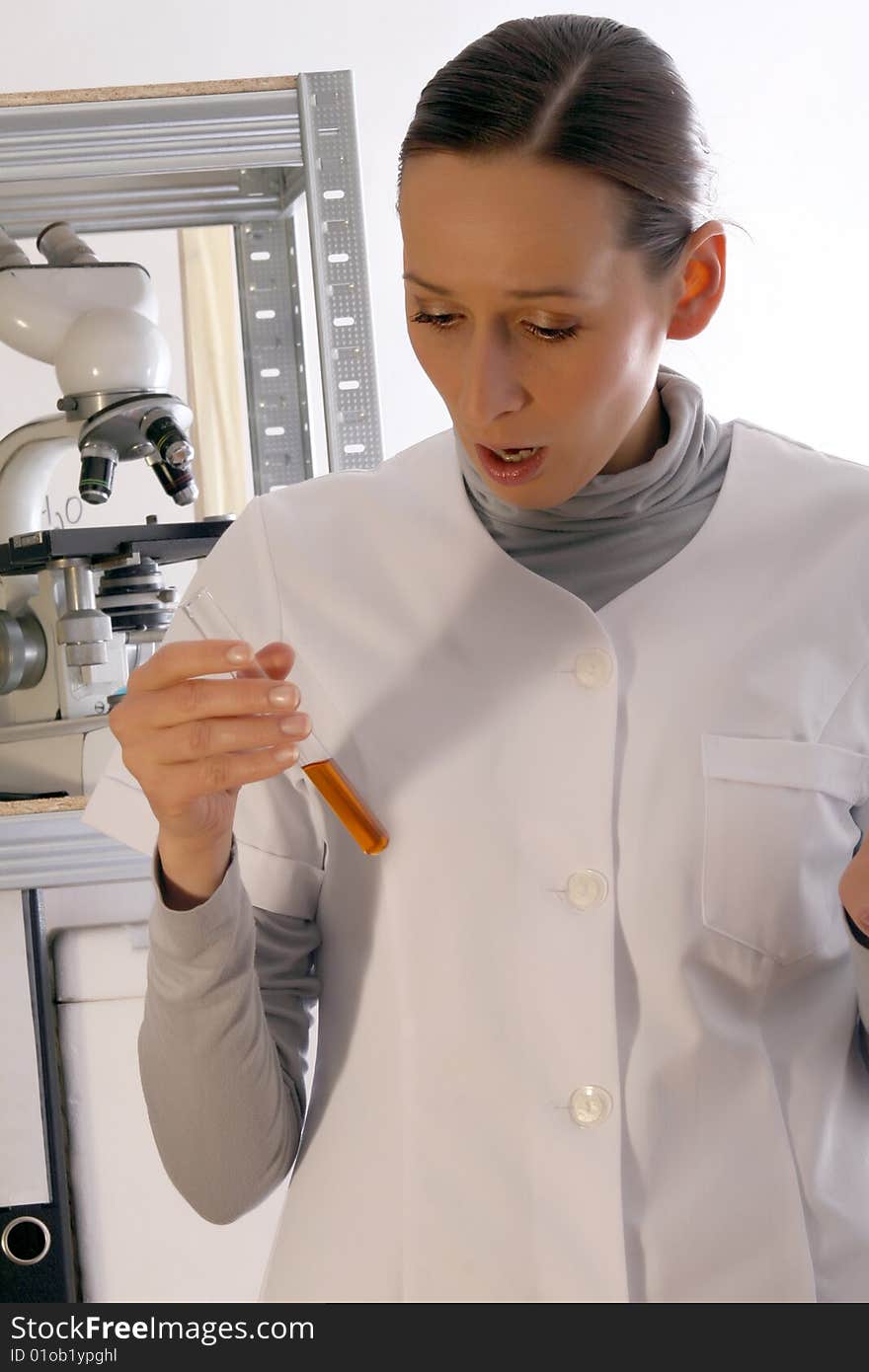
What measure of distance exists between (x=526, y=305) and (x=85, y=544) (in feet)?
2.42

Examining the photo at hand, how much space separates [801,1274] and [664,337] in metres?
0.47

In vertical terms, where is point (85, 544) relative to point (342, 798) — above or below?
above

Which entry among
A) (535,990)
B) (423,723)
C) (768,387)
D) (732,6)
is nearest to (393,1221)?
(535,990)

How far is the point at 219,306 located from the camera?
2438 mm

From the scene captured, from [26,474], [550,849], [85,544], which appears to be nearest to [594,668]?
[550,849]

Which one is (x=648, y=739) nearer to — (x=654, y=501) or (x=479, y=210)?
(x=654, y=501)

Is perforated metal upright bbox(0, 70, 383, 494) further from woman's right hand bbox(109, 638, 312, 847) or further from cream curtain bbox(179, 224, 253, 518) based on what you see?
woman's right hand bbox(109, 638, 312, 847)

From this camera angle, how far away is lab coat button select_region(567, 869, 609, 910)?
70 centimetres

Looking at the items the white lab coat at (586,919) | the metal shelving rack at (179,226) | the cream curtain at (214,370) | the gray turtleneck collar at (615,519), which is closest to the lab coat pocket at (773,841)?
the white lab coat at (586,919)

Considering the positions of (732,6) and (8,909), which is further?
(732,6)

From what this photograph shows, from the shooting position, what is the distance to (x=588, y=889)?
Answer: 0.71 meters

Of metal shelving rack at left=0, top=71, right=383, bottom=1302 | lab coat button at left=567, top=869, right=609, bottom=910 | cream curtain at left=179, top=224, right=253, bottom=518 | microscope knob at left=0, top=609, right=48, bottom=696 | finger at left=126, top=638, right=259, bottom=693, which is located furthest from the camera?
cream curtain at left=179, top=224, right=253, bottom=518

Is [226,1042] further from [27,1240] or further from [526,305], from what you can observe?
[27,1240]

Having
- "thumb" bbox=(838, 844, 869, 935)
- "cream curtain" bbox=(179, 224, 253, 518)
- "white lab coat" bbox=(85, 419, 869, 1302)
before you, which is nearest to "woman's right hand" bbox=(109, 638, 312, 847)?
"white lab coat" bbox=(85, 419, 869, 1302)
